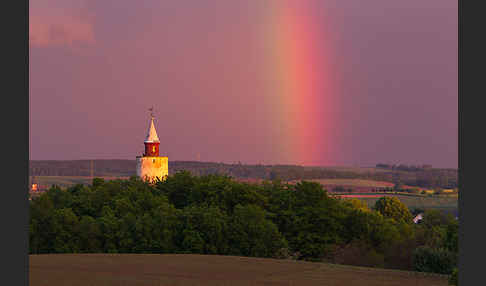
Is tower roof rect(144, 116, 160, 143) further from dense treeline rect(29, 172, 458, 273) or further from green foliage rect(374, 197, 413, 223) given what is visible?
dense treeline rect(29, 172, 458, 273)

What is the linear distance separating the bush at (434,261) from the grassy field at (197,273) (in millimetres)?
958

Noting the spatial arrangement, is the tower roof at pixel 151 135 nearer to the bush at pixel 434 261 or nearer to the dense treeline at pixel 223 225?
the dense treeline at pixel 223 225

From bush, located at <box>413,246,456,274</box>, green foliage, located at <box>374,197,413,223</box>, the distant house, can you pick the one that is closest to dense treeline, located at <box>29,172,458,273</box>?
bush, located at <box>413,246,456,274</box>

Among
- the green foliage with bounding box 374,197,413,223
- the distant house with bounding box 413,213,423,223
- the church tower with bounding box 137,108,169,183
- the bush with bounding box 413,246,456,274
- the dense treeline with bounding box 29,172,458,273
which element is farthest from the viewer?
the church tower with bounding box 137,108,169,183

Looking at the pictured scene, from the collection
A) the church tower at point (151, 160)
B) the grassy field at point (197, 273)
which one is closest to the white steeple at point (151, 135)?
the church tower at point (151, 160)

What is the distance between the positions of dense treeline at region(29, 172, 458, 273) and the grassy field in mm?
12493

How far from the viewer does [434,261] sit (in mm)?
25672

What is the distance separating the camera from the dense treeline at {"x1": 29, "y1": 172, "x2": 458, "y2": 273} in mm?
50281

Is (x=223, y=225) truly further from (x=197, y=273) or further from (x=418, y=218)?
(x=418, y=218)

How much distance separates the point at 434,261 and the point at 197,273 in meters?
10.4

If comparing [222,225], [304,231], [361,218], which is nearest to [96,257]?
[222,225]

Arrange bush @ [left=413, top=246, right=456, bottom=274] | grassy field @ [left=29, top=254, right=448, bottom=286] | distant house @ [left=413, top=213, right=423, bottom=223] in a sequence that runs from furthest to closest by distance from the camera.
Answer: distant house @ [left=413, top=213, right=423, bottom=223]
bush @ [left=413, top=246, right=456, bottom=274]
grassy field @ [left=29, top=254, right=448, bottom=286]

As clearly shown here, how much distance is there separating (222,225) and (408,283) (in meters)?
31.3

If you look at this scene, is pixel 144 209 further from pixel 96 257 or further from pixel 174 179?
pixel 96 257
